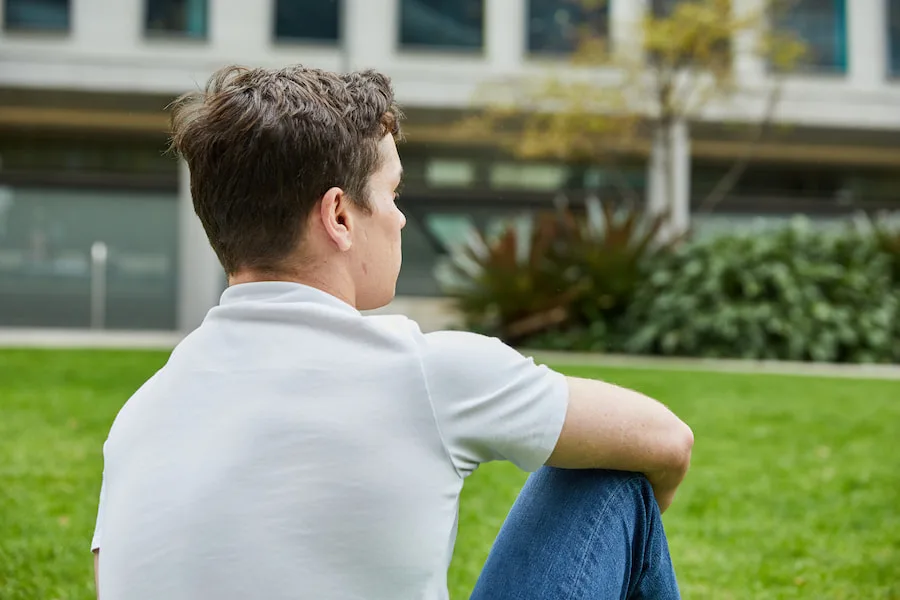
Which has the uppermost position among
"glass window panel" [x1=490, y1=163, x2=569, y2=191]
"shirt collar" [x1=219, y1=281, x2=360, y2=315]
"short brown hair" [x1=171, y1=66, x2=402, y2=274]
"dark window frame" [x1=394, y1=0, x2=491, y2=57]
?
"dark window frame" [x1=394, y1=0, x2=491, y2=57]

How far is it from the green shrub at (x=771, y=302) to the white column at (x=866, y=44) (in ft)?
21.3

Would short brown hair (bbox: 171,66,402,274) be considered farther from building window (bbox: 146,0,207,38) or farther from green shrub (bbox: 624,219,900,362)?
building window (bbox: 146,0,207,38)

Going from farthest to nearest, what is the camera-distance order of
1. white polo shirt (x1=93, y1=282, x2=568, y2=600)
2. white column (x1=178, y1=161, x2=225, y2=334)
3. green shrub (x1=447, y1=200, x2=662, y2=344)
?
white column (x1=178, y1=161, x2=225, y2=334), green shrub (x1=447, y1=200, x2=662, y2=344), white polo shirt (x1=93, y1=282, x2=568, y2=600)

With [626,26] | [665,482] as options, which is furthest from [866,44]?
[665,482]

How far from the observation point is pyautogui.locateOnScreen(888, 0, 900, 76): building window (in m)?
18.2

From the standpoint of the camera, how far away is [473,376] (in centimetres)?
116

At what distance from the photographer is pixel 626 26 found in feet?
50.7

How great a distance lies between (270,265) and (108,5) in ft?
55.9

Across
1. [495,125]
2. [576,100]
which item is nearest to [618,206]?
[495,125]

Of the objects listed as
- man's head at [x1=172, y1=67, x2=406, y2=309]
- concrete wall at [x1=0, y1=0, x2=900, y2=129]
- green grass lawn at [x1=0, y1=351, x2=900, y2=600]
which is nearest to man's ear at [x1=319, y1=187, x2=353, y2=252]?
man's head at [x1=172, y1=67, x2=406, y2=309]

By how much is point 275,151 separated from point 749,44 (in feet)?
53.1

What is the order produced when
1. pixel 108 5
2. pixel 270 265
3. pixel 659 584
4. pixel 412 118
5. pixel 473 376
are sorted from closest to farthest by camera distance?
pixel 473 376, pixel 270 265, pixel 659 584, pixel 108 5, pixel 412 118

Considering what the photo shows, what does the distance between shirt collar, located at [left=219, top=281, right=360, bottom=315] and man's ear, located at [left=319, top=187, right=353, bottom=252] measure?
0.07 metres

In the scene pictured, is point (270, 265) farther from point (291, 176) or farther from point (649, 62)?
point (649, 62)
